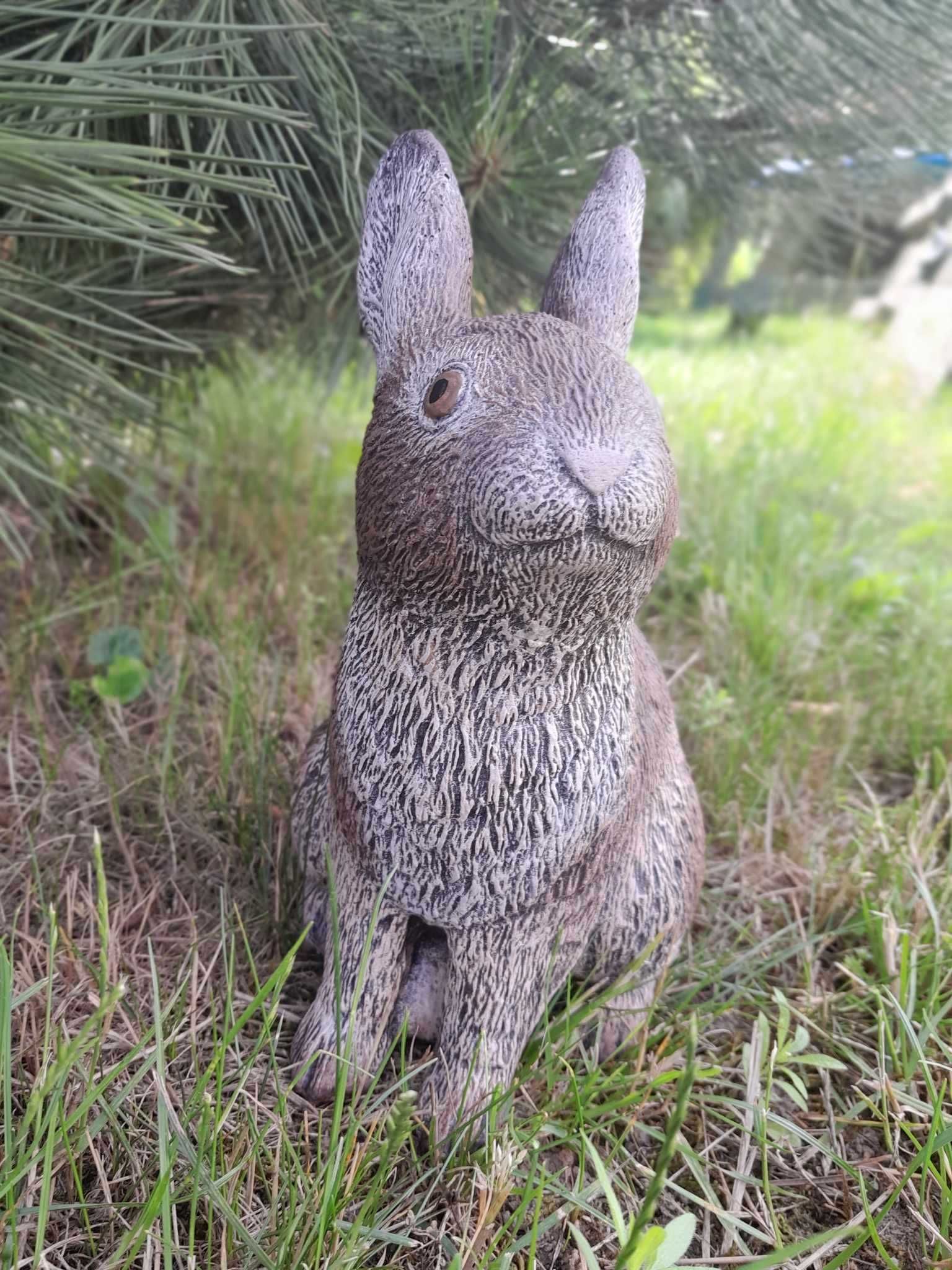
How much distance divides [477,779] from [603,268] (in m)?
0.55

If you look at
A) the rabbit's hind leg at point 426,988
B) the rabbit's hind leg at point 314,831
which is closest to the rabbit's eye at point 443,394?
the rabbit's hind leg at point 314,831

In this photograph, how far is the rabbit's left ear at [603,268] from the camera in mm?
1096

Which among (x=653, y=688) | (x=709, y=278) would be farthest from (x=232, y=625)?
(x=709, y=278)

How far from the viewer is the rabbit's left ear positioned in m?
1.10

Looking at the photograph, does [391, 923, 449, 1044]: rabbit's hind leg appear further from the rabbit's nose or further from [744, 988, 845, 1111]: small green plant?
the rabbit's nose

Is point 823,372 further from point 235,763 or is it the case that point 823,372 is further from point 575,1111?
point 575,1111

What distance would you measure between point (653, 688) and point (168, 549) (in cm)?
132

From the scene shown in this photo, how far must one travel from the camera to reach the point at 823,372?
4641mm

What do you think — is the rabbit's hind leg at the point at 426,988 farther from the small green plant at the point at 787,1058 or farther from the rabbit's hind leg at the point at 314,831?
the small green plant at the point at 787,1058

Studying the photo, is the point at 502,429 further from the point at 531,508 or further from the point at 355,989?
the point at 355,989

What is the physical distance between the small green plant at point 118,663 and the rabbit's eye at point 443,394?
101 cm

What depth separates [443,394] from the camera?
0.97 metres

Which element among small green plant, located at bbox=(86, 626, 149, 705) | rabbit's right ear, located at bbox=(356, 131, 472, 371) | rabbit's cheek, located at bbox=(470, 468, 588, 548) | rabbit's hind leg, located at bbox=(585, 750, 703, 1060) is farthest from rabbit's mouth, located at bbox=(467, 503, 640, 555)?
small green plant, located at bbox=(86, 626, 149, 705)

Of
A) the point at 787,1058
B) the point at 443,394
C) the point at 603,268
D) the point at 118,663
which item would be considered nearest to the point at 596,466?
the point at 443,394
